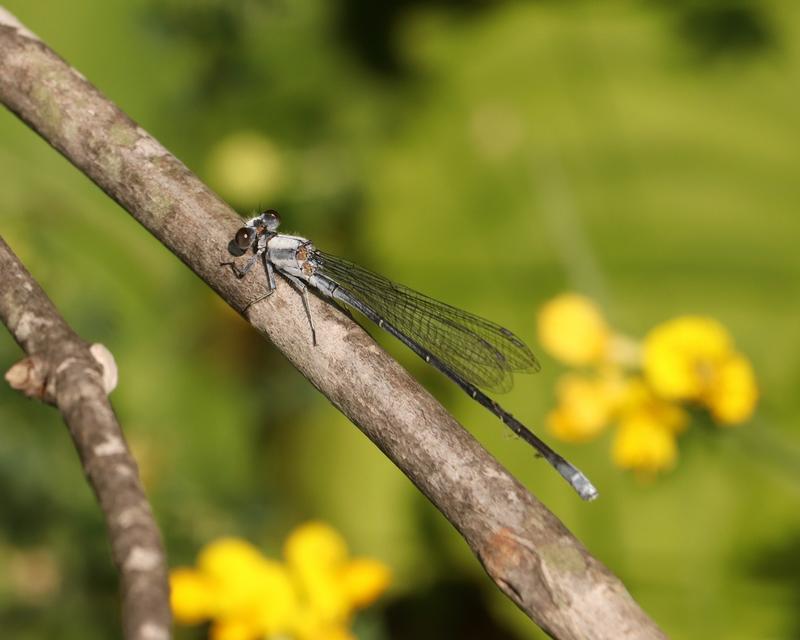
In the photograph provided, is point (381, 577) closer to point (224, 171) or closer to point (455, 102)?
point (224, 171)

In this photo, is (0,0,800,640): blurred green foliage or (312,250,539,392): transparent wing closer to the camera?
(312,250,539,392): transparent wing

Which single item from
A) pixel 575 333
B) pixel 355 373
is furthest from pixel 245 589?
pixel 355 373

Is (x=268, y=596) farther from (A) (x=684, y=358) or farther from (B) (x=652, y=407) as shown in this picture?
(A) (x=684, y=358)

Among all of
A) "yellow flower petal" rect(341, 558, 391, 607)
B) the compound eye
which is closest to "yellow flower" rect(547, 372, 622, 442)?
"yellow flower petal" rect(341, 558, 391, 607)

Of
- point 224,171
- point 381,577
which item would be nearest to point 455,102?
point 224,171

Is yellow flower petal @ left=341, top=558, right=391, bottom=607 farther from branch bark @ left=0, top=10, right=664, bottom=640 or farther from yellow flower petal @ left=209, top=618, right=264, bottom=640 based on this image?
branch bark @ left=0, top=10, right=664, bottom=640

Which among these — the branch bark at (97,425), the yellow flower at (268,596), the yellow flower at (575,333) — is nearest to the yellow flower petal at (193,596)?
the yellow flower at (268,596)
